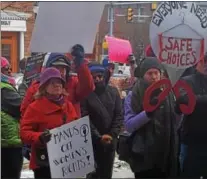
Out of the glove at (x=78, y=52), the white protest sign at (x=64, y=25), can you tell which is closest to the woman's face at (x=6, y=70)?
the white protest sign at (x=64, y=25)

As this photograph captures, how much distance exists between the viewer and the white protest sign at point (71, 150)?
3.58 m

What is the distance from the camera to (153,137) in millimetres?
3836

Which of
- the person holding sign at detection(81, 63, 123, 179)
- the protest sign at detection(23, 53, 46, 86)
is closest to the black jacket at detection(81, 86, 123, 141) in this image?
the person holding sign at detection(81, 63, 123, 179)

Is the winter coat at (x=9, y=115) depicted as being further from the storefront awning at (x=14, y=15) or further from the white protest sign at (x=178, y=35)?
the storefront awning at (x=14, y=15)

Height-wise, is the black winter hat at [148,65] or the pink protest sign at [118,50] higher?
the black winter hat at [148,65]

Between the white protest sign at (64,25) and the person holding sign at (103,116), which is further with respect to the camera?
the person holding sign at (103,116)

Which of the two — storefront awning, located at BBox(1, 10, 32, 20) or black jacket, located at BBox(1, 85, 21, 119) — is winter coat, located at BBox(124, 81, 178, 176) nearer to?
black jacket, located at BBox(1, 85, 21, 119)

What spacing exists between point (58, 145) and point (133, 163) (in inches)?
25.8

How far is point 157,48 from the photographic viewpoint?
156 inches

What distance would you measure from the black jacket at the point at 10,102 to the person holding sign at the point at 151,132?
0.95 m

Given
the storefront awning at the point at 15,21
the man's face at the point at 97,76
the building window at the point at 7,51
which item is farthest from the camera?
the storefront awning at the point at 15,21

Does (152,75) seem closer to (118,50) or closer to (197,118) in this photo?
(197,118)

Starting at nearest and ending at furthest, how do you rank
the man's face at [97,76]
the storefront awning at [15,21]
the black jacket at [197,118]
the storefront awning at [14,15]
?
the black jacket at [197,118], the man's face at [97,76], the storefront awning at [14,15], the storefront awning at [15,21]

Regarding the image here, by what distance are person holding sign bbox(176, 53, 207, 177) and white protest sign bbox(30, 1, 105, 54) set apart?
82cm
